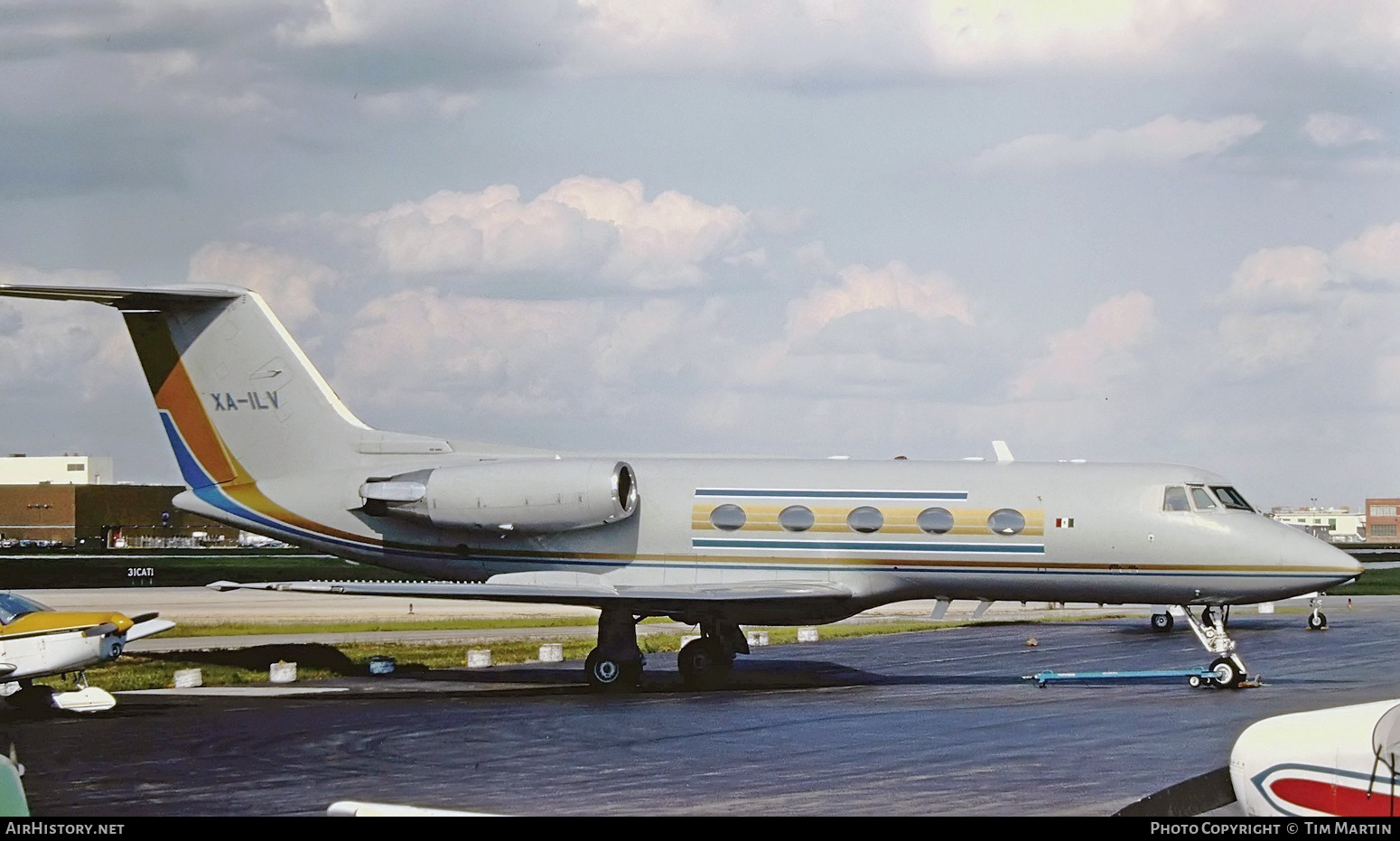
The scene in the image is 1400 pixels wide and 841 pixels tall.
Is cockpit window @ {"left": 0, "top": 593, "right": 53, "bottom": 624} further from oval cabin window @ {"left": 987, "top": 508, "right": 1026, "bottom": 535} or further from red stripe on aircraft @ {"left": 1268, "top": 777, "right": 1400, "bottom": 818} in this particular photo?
red stripe on aircraft @ {"left": 1268, "top": 777, "right": 1400, "bottom": 818}

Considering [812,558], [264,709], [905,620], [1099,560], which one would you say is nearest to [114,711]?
[264,709]

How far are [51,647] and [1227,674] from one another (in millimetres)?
16607

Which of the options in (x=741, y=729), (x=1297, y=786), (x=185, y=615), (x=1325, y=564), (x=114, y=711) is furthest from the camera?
(x=185, y=615)

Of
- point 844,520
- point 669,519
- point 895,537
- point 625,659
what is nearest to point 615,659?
point 625,659

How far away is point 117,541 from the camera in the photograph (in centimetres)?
10169

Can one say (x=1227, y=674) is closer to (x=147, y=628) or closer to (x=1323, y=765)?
(x=1323, y=765)

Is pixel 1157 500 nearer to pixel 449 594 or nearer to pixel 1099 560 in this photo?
pixel 1099 560

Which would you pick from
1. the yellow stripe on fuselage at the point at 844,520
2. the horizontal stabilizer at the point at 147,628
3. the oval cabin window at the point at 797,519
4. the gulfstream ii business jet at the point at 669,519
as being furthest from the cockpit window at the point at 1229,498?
the horizontal stabilizer at the point at 147,628

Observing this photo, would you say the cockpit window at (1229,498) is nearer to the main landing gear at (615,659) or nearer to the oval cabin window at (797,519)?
the oval cabin window at (797,519)

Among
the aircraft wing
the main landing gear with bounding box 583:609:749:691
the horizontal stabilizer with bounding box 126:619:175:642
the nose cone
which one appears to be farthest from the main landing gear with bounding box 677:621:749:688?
the nose cone

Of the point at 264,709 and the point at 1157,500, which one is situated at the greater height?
the point at 1157,500

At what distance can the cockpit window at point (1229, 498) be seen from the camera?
78.1 feet

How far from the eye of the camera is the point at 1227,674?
76.1 ft
